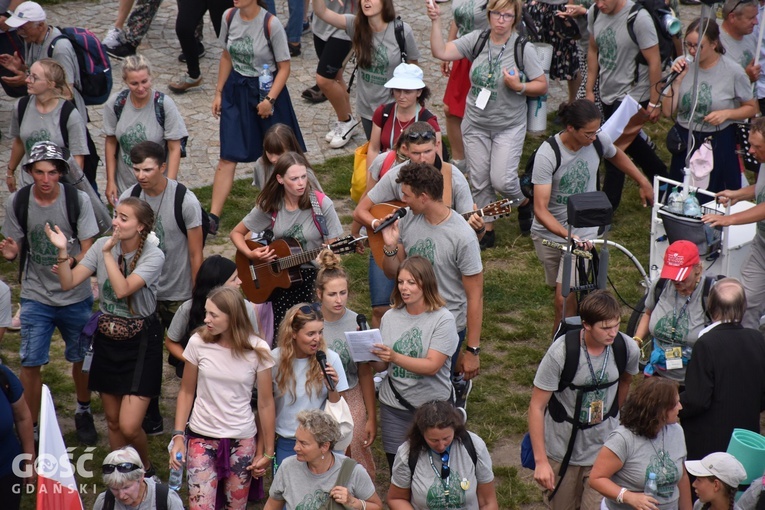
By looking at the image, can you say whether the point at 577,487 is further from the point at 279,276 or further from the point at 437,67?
the point at 437,67

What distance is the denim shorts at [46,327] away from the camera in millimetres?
7062

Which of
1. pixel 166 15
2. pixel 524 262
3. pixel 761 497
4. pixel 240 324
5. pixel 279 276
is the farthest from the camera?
pixel 166 15

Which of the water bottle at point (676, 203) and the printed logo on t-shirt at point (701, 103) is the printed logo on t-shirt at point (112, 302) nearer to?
the water bottle at point (676, 203)

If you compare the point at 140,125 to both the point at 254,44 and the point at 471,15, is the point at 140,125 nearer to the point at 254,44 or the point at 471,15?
the point at 254,44

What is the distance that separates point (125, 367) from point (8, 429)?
96 cm

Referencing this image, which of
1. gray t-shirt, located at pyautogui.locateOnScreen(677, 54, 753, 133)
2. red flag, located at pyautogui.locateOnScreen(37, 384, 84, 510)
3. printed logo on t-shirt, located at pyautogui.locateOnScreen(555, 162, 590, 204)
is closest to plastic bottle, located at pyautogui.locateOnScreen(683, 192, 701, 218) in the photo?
printed logo on t-shirt, located at pyautogui.locateOnScreen(555, 162, 590, 204)

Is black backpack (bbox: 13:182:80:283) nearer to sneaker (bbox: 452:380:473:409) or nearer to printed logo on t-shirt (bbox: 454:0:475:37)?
sneaker (bbox: 452:380:473:409)

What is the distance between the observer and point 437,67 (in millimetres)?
13055

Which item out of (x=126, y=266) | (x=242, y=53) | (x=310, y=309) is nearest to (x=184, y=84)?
(x=242, y=53)

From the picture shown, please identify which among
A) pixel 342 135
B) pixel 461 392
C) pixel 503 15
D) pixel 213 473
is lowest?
pixel 461 392

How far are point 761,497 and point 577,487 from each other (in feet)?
4.08

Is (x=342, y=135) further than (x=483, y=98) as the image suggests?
Yes

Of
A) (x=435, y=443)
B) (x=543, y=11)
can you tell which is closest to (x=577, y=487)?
(x=435, y=443)

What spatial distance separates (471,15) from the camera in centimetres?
1003
